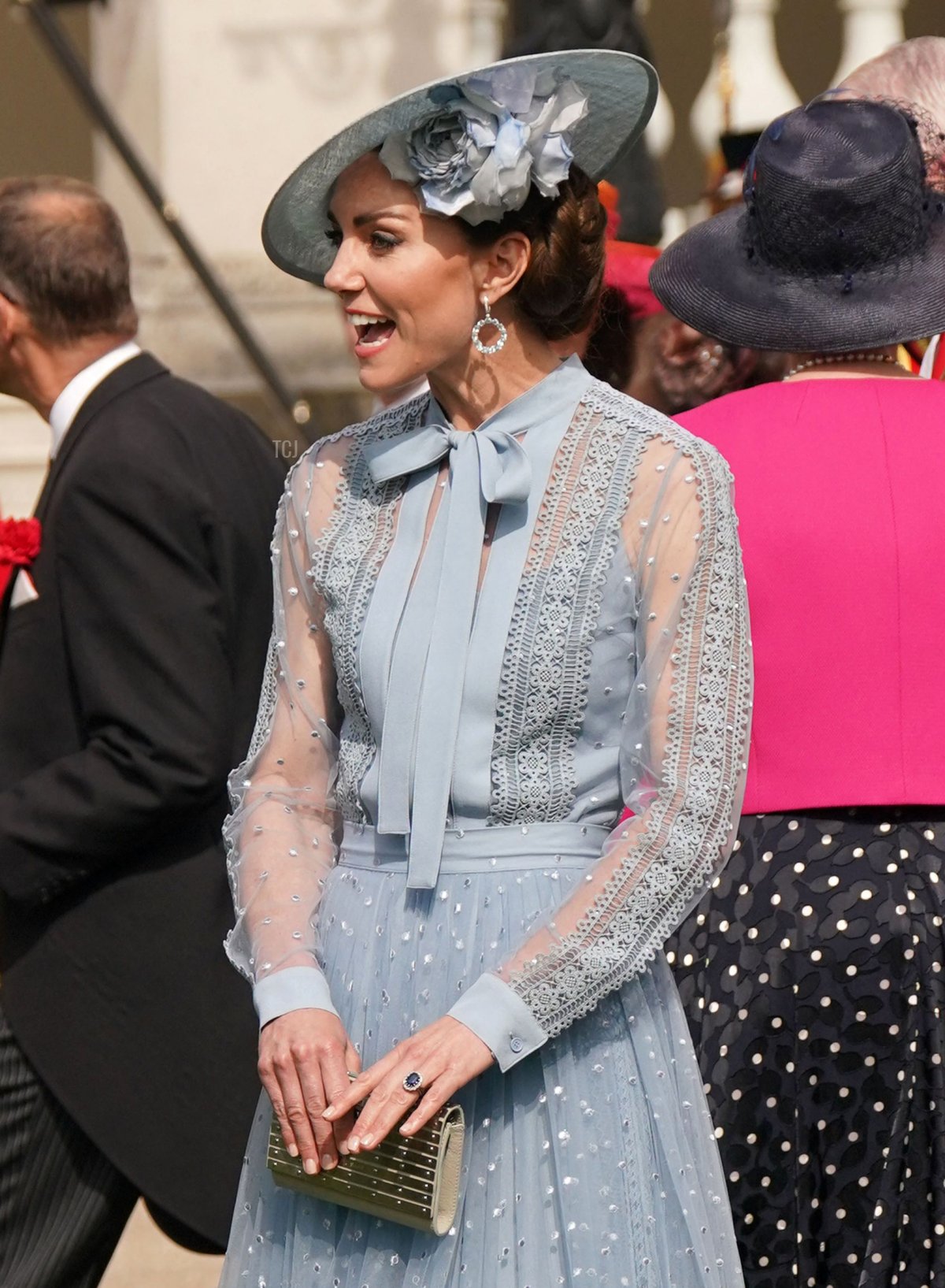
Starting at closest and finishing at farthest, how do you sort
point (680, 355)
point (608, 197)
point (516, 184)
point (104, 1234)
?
point (516, 184), point (104, 1234), point (680, 355), point (608, 197)

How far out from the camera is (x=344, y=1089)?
7.07 feet

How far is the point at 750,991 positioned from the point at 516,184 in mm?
1116

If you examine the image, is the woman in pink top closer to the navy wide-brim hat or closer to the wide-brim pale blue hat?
the navy wide-brim hat

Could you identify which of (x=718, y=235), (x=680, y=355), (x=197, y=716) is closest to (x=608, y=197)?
(x=680, y=355)

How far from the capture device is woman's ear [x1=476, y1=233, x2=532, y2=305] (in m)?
2.37

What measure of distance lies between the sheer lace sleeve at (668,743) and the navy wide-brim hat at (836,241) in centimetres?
71

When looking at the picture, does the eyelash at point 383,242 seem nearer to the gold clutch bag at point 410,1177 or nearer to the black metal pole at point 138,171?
the gold clutch bag at point 410,1177

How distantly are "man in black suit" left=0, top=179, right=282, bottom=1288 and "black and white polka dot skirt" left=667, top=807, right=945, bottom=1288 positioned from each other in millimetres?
884

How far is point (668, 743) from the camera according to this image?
7.34 ft

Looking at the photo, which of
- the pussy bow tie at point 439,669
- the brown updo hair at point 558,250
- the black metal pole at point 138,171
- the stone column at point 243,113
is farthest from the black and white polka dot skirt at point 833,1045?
the stone column at point 243,113

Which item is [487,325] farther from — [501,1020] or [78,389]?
[78,389]

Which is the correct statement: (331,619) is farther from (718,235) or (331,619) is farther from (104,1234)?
(104,1234)

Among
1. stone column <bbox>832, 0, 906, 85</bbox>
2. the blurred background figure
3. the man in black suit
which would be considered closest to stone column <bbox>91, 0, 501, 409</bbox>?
stone column <bbox>832, 0, 906, 85</bbox>

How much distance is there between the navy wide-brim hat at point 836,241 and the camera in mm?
2895
